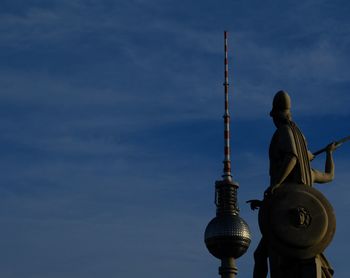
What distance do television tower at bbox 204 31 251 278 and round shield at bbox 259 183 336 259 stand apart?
105367 millimetres

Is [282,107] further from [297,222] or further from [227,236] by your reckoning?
[227,236]

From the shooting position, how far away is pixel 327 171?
16062 millimetres

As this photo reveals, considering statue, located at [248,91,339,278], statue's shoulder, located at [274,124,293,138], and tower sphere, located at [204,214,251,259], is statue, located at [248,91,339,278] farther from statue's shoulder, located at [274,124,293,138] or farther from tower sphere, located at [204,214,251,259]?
tower sphere, located at [204,214,251,259]

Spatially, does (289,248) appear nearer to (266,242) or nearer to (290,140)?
(266,242)

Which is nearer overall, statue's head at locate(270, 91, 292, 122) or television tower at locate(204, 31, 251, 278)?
statue's head at locate(270, 91, 292, 122)

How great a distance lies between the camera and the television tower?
125500 mm

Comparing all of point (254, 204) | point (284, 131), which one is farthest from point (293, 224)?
point (284, 131)

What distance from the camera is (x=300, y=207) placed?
14586 mm

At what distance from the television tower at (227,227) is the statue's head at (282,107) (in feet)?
341

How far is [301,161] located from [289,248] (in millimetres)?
1759

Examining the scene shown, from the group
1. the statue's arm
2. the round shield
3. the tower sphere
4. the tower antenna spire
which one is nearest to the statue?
the round shield

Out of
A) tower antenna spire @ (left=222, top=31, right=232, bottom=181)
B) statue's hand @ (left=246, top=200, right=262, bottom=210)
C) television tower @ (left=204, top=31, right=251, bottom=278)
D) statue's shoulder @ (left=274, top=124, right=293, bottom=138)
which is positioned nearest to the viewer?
statue's hand @ (left=246, top=200, right=262, bottom=210)

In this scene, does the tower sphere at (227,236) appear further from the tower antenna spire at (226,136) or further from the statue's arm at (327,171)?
the statue's arm at (327,171)

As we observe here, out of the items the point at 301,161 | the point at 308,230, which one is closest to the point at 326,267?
the point at 308,230
